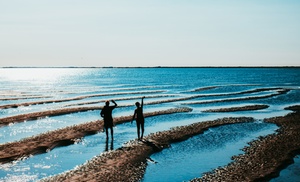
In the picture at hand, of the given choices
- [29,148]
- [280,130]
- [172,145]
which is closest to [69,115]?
[29,148]

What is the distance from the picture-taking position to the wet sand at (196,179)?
13.3 meters

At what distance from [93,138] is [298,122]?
18.1m

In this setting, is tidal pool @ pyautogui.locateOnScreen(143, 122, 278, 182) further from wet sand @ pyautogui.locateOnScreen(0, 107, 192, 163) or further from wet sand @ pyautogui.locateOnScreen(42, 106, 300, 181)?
wet sand @ pyautogui.locateOnScreen(0, 107, 192, 163)

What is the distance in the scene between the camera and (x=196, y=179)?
1302 centimetres

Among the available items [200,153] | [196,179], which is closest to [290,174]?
[196,179]

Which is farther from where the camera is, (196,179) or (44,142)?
(44,142)

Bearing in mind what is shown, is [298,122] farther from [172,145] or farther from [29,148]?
[29,148]

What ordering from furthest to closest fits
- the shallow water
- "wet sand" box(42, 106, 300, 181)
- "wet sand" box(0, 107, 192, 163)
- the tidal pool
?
"wet sand" box(0, 107, 192, 163), the tidal pool, "wet sand" box(42, 106, 300, 181), the shallow water

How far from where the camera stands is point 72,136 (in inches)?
878

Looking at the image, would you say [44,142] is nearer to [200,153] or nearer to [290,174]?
[200,153]

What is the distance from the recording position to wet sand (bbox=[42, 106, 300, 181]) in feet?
43.7

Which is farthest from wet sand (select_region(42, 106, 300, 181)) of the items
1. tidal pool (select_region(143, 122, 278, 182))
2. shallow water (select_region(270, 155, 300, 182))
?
tidal pool (select_region(143, 122, 278, 182))

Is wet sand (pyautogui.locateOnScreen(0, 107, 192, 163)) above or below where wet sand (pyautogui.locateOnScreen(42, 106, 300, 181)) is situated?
below

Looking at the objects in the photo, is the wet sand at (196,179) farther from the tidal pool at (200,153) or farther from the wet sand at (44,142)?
the wet sand at (44,142)
